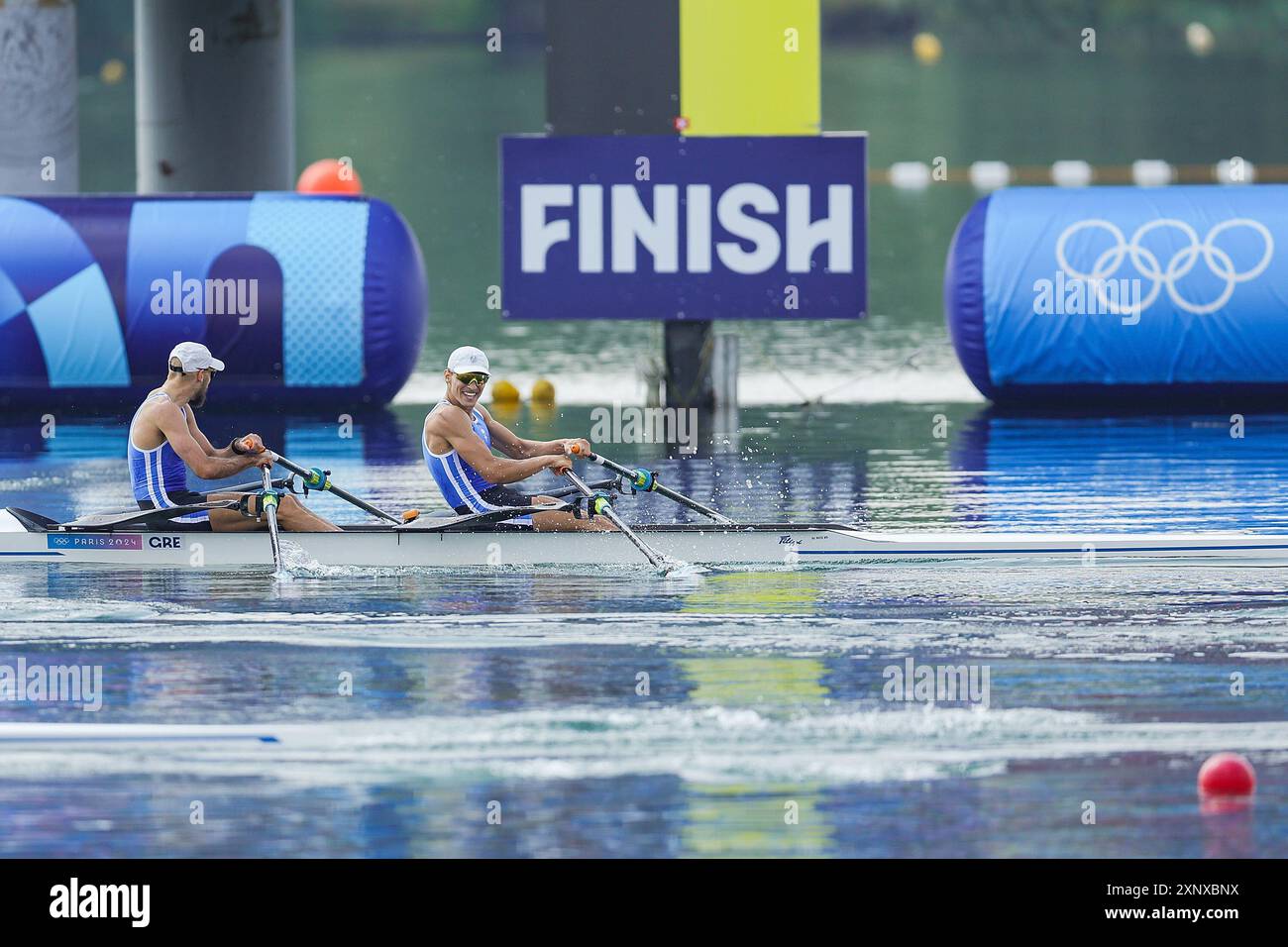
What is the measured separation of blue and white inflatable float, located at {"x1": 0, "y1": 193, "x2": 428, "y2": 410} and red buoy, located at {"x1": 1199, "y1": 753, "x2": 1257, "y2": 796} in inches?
491

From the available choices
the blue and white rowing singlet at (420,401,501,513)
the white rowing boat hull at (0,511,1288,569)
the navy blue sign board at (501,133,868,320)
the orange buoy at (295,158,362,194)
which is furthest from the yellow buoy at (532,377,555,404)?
the white rowing boat hull at (0,511,1288,569)

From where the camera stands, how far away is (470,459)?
15.5 m

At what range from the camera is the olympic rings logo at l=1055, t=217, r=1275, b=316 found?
2142cm

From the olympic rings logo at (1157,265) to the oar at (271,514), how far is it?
873 cm

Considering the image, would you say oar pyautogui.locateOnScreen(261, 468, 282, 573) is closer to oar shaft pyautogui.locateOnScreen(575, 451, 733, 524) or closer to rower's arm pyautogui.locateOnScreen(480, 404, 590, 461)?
rower's arm pyautogui.locateOnScreen(480, 404, 590, 461)

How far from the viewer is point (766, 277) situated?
68.7 ft

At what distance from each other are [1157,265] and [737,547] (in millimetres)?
7741

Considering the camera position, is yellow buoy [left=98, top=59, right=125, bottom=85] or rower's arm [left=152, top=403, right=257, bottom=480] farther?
yellow buoy [left=98, top=59, right=125, bottom=85]

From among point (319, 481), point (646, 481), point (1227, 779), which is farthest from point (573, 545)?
point (1227, 779)

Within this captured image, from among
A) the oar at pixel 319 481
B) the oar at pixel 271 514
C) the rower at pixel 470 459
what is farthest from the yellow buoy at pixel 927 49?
the oar at pixel 271 514

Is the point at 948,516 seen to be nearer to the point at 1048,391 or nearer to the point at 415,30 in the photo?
the point at 1048,391

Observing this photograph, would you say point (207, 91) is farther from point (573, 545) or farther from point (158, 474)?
point (573, 545)
